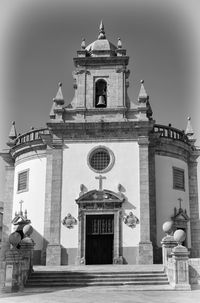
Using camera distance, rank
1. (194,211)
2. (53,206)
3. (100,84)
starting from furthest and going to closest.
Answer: (194,211)
(100,84)
(53,206)

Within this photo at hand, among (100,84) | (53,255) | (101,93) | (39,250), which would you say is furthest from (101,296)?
(100,84)

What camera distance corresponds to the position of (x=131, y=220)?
23.5m

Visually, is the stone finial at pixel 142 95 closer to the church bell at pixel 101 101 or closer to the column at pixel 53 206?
the church bell at pixel 101 101

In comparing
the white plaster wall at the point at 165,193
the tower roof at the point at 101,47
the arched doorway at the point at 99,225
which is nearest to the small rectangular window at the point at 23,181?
the arched doorway at the point at 99,225

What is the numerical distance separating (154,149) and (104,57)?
6487mm

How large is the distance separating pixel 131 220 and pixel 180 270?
7.13 meters

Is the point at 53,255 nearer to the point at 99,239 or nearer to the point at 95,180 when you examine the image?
the point at 99,239

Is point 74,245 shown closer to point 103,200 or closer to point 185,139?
point 103,200

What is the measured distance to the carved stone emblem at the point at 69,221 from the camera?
77.6 ft

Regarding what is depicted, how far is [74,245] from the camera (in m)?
23.4

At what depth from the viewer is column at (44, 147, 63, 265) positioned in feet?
76.2

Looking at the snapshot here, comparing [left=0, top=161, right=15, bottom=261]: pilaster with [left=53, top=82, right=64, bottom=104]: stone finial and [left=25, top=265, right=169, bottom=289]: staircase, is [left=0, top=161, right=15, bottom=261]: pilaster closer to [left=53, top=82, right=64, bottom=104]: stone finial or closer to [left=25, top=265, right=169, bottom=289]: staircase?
[left=53, top=82, right=64, bottom=104]: stone finial

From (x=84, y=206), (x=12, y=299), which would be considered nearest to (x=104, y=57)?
(x=84, y=206)

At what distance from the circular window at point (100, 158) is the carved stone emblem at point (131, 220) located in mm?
3121
